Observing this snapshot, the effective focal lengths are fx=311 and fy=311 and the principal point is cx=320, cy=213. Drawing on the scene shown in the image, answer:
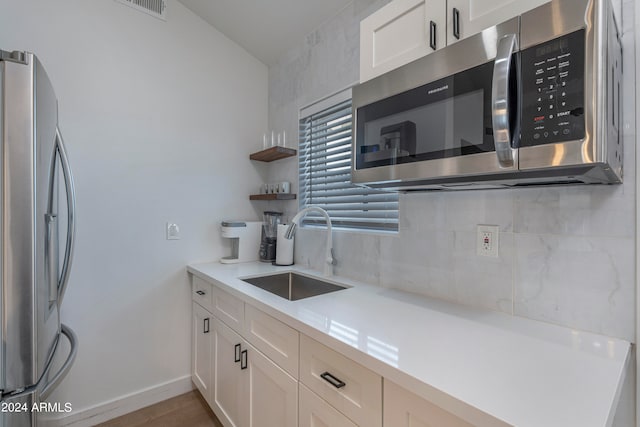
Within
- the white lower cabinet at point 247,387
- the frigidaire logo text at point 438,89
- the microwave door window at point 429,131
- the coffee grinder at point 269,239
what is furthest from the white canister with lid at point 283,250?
the frigidaire logo text at point 438,89

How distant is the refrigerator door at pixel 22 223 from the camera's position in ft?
2.94

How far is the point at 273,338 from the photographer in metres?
1.24

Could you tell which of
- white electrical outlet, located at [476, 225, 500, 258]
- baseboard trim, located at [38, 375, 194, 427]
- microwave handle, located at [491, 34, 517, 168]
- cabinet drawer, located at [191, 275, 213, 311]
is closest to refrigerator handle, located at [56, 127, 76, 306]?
cabinet drawer, located at [191, 275, 213, 311]

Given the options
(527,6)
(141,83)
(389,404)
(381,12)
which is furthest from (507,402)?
(141,83)

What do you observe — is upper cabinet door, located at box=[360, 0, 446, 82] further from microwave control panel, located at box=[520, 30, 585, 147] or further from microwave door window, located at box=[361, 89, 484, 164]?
microwave control panel, located at box=[520, 30, 585, 147]

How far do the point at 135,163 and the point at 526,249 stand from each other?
214 centimetres

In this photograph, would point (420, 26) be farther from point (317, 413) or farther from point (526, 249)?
point (317, 413)

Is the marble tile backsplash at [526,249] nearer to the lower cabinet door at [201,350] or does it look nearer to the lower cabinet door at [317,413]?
the lower cabinet door at [317,413]

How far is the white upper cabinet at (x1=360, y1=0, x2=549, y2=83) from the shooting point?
2.89ft

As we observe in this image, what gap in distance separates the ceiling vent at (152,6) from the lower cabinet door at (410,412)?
2.47 metres

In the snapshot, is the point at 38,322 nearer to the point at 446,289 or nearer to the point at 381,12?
the point at 446,289

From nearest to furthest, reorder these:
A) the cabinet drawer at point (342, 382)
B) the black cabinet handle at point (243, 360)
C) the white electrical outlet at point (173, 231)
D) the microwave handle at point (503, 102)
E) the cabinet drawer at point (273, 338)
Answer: the microwave handle at point (503, 102) < the cabinet drawer at point (342, 382) < the cabinet drawer at point (273, 338) < the black cabinet handle at point (243, 360) < the white electrical outlet at point (173, 231)

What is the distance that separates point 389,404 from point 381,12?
4.34 ft

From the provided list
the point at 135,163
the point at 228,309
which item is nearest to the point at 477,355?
the point at 228,309
